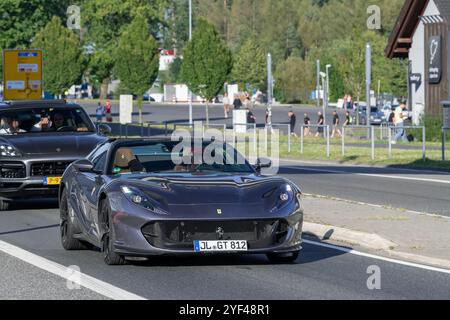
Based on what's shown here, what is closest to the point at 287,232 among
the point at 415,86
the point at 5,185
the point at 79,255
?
the point at 79,255

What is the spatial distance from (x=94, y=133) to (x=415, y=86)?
43.2 meters

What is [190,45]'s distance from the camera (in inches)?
2985

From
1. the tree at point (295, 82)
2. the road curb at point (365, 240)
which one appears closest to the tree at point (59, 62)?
the tree at point (295, 82)

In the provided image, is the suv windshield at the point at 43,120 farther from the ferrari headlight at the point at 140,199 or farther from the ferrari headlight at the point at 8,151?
the ferrari headlight at the point at 140,199

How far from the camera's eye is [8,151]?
763 inches

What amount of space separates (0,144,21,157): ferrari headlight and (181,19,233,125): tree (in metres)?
54.2

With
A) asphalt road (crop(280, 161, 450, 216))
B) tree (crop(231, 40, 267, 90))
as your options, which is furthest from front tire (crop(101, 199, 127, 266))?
tree (crop(231, 40, 267, 90))

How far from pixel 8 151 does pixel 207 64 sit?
54.9 metres

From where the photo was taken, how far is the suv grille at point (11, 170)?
19219 millimetres

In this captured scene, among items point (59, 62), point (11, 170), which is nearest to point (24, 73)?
point (11, 170)

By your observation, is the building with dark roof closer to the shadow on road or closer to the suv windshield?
the shadow on road

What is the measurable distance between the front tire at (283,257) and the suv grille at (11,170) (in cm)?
785

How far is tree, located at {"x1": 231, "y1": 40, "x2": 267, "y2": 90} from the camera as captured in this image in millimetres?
137750
